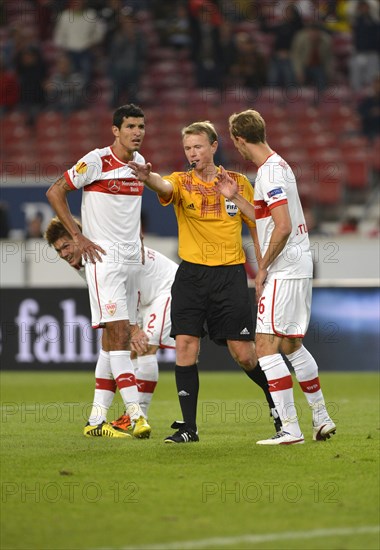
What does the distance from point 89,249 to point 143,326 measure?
3.91 ft

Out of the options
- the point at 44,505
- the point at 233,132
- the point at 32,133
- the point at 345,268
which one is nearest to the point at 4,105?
the point at 32,133

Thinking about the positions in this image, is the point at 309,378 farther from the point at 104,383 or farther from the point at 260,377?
the point at 104,383

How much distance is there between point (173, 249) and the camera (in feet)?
59.7

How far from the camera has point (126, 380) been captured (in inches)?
361

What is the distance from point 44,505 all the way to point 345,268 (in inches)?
488

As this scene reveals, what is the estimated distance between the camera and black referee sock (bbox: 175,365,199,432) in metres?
8.82

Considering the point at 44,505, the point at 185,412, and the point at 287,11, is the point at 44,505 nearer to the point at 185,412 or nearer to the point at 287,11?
the point at 185,412

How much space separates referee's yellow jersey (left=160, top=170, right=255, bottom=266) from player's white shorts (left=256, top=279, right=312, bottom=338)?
1.73 ft

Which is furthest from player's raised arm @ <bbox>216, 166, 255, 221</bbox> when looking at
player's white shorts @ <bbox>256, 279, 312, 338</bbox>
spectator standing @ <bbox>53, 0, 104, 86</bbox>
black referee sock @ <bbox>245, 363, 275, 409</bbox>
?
spectator standing @ <bbox>53, 0, 104, 86</bbox>

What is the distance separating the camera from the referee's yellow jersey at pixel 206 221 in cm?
897

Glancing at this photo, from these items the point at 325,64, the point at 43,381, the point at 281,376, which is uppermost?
the point at 325,64

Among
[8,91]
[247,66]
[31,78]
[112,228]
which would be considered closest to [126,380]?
[112,228]

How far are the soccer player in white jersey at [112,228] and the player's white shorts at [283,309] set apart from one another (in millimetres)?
1190

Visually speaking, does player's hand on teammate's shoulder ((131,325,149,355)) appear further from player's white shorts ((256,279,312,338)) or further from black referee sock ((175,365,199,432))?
player's white shorts ((256,279,312,338))
